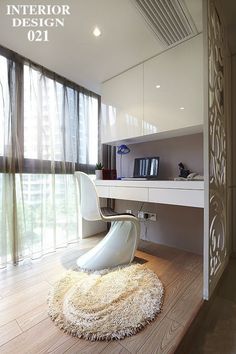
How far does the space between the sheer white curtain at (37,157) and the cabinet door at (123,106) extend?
334mm

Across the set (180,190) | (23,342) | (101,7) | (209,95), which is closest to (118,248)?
(180,190)

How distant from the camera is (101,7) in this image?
136 centimetres

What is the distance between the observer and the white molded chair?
1.65 meters

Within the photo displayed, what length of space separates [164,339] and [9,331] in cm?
85

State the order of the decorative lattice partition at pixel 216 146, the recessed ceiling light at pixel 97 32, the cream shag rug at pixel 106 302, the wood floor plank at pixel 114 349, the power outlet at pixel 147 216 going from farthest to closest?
the power outlet at pixel 147 216 → the recessed ceiling light at pixel 97 32 → the decorative lattice partition at pixel 216 146 → the cream shag rug at pixel 106 302 → the wood floor plank at pixel 114 349

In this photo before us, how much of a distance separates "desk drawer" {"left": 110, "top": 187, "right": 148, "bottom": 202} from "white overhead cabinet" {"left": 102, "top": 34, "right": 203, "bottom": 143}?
622 mm

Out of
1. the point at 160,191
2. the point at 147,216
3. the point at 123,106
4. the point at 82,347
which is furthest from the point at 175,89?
the point at 82,347

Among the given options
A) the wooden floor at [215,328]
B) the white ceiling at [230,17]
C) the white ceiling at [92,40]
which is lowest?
Answer: the wooden floor at [215,328]

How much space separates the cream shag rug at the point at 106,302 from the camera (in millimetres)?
1025

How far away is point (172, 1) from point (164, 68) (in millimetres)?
561

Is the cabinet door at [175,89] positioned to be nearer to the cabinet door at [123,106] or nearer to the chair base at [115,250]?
the cabinet door at [123,106]

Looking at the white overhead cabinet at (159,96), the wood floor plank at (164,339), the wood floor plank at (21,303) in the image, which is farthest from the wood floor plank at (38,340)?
the white overhead cabinet at (159,96)

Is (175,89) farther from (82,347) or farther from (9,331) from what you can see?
(9,331)

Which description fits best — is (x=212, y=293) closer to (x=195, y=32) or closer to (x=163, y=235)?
(x=163, y=235)
